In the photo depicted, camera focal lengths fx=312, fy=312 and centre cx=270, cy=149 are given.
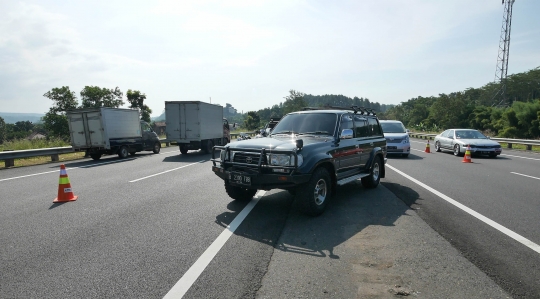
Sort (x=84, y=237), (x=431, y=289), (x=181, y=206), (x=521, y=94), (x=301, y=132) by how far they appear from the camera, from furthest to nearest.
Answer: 1. (x=521, y=94)
2. (x=301, y=132)
3. (x=181, y=206)
4. (x=84, y=237)
5. (x=431, y=289)

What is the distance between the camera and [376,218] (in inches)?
216

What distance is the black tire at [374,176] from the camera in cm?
789

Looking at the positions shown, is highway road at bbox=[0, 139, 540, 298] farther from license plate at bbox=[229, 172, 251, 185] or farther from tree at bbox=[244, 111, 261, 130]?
tree at bbox=[244, 111, 261, 130]

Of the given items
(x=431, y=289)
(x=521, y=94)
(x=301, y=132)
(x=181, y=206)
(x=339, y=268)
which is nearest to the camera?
(x=431, y=289)

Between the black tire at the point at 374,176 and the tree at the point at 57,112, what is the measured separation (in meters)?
47.8

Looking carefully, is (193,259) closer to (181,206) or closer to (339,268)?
(339,268)

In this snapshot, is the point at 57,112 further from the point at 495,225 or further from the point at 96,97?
the point at 495,225

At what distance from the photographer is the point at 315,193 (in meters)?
5.67

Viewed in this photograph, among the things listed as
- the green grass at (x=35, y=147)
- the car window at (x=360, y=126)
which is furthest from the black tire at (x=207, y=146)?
the car window at (x=360, y=126)

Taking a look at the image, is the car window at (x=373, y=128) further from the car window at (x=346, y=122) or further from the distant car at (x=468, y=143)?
the distant car at (x=468, y=143)

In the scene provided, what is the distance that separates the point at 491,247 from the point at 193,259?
12.8 feet

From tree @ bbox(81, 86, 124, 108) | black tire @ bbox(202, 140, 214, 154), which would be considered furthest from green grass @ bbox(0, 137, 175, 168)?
tree @ bbox(81, 86, 124, 108)

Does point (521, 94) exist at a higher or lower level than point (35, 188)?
higher

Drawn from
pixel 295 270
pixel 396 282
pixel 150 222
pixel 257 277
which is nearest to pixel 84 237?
pixel 150 222
